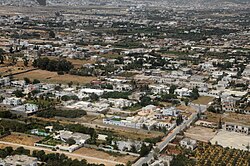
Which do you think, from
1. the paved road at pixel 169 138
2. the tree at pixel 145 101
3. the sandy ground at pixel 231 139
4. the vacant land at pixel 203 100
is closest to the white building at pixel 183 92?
the vacant land at pixel 203 100

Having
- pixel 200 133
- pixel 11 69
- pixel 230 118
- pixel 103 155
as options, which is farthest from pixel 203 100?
pixel 11 69

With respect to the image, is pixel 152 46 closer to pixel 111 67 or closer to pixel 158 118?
pixel 111 67

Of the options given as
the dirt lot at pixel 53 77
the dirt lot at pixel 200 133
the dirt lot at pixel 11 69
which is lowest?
the dirt lot at pixel 200 133

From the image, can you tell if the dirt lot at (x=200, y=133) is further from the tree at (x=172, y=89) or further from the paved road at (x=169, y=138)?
the tree at (x=172, y=89)

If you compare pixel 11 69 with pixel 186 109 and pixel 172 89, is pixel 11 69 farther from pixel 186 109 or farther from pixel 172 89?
pixel 186 109

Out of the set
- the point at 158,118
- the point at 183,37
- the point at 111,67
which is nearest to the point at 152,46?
the point at 183,37
